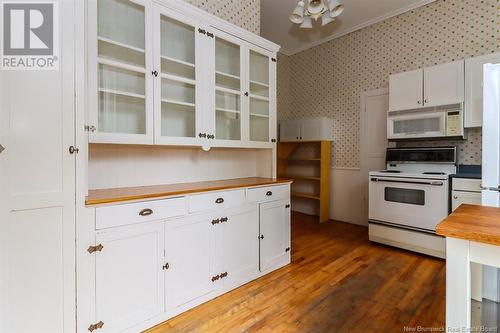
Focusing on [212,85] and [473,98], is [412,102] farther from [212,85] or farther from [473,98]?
[212,85]

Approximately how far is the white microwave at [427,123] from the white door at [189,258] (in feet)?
8.94

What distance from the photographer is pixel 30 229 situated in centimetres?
129

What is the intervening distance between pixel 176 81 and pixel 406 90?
2893 millimetres

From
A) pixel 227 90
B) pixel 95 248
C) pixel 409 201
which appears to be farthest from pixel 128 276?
pixel 409 201

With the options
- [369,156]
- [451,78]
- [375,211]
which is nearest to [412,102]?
[451,78]

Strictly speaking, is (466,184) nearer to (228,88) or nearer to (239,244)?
(239,244)

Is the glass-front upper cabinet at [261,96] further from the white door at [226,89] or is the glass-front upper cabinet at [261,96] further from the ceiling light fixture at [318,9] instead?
the ceiling light fixture at [318,9]

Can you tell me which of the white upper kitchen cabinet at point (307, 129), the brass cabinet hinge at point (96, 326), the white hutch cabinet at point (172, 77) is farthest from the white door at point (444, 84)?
the brass cabinet hinge at point (96, 326)

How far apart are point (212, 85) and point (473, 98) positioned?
2.84 meters

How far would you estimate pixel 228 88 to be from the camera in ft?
8.10

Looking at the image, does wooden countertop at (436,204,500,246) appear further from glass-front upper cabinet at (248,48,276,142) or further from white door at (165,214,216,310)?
glass-front upper cabinet at (248,48,276,142)

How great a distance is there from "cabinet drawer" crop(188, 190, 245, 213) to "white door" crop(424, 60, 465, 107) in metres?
2.62

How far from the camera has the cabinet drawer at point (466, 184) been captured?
2.54 m

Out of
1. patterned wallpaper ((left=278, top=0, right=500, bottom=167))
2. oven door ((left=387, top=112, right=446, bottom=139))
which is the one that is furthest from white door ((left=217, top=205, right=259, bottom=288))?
patterned wallpaper ((left=278, top=0, right=500, bottom=167))
